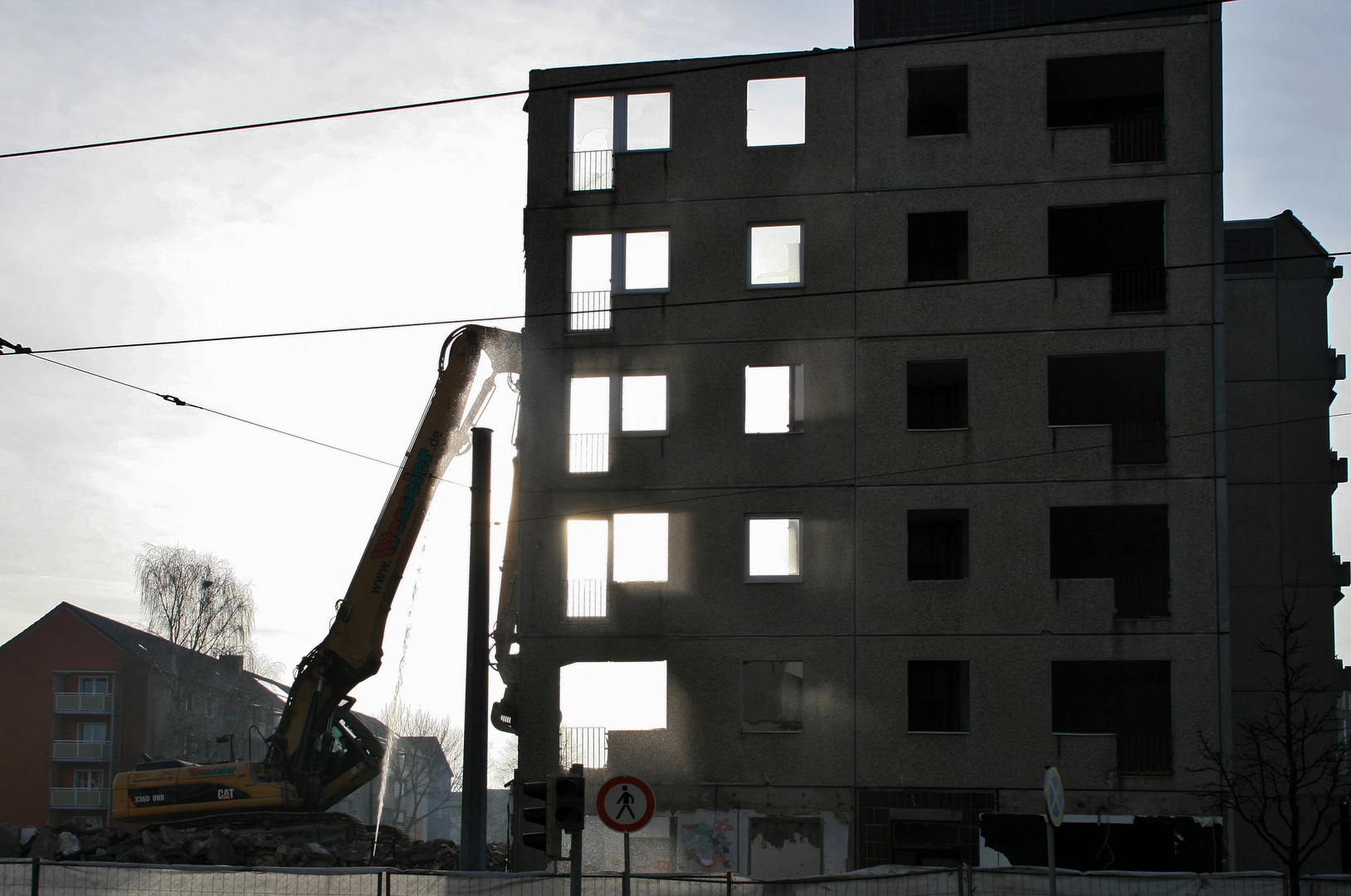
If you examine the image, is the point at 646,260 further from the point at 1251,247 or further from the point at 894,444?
the point at 1251,247

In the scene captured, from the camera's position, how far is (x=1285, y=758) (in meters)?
29.2

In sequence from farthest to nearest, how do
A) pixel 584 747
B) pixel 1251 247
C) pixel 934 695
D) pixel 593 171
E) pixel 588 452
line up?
pixel 1251 247
pixel 593 171
pixel 588 452
pixel 934 695
pixel 584 747

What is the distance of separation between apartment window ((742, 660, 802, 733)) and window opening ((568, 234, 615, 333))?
7.56m

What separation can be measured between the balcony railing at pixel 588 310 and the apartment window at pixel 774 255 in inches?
118

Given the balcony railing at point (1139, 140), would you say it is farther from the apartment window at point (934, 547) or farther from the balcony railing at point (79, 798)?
the balcony railing at point (79, 798)

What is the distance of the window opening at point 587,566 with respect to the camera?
2638 cm

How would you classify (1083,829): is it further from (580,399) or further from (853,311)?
(580,399)

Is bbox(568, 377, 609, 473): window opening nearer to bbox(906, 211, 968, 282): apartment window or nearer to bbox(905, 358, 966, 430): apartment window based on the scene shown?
bbox(905, 358, 966, 430): apartment window

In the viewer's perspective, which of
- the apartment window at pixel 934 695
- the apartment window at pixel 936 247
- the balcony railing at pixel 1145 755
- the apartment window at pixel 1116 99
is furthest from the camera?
the apartment window at pixel 936 247

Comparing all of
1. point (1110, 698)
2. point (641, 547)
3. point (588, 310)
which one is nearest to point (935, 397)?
point (641, 547)

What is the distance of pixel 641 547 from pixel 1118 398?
10.3m

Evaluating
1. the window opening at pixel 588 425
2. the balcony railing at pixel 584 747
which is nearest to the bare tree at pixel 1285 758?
the balcony railing at pixel 584 747

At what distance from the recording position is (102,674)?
70562 millimetres

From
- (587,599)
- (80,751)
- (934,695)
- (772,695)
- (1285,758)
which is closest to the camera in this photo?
(772,695)
